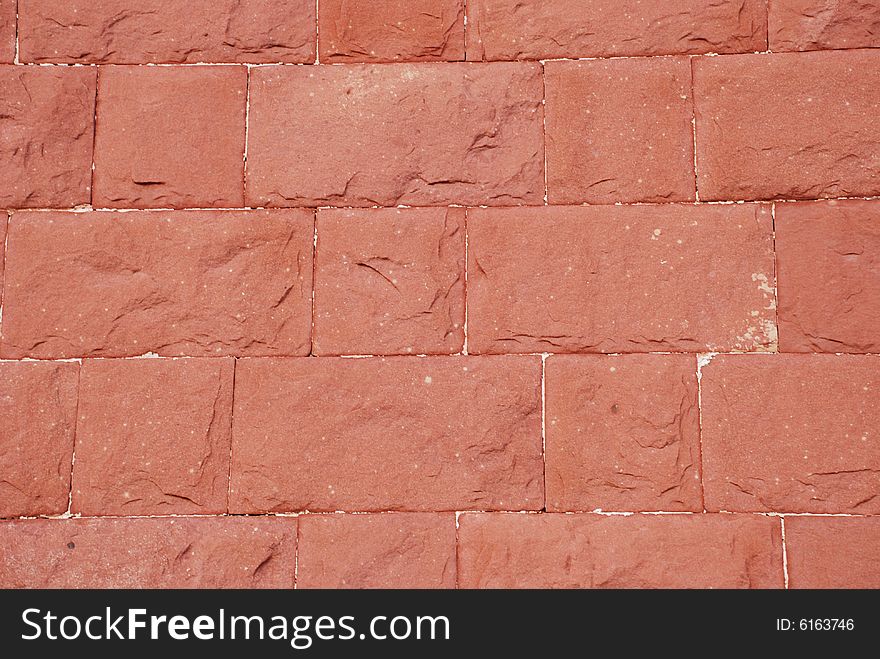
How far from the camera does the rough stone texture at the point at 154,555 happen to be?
2727 mm

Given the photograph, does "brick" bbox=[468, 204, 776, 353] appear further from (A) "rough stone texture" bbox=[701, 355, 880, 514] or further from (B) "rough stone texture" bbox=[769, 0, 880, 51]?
(B) "rough stone texture" bbox=[769, 0, 880, 51]

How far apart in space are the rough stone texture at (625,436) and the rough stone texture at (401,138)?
78cm

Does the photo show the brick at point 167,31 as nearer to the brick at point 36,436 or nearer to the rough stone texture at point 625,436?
the brick at point 36,436

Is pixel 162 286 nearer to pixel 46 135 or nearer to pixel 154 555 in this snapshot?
pixel 46 135

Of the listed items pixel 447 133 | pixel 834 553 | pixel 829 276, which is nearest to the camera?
pixel 834 553

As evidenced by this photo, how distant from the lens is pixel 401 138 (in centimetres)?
289

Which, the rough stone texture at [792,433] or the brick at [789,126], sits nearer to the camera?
the rough stone texture at [792,433]

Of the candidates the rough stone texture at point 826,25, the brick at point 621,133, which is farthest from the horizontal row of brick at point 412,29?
the brick at point 621,133

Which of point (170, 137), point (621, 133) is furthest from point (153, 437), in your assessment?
point (621, 133)

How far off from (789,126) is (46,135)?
293 cm

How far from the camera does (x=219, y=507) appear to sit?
276 cm

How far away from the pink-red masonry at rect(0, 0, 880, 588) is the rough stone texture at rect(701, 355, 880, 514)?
0.03ft

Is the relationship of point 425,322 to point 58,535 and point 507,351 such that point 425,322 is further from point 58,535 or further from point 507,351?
point 58,535
